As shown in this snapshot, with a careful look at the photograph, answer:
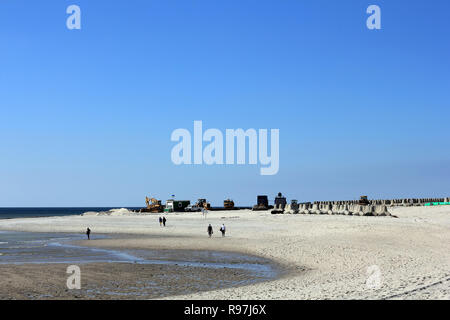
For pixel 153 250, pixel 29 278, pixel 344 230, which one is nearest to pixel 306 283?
pixel 29 278

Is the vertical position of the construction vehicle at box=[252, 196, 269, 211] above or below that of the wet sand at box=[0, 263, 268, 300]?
above

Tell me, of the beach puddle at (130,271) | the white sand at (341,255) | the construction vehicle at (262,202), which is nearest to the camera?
the white sand at (341,255)

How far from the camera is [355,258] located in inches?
1057

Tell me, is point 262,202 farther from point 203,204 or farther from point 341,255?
point 341,255

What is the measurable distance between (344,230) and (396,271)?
74.9 ft
